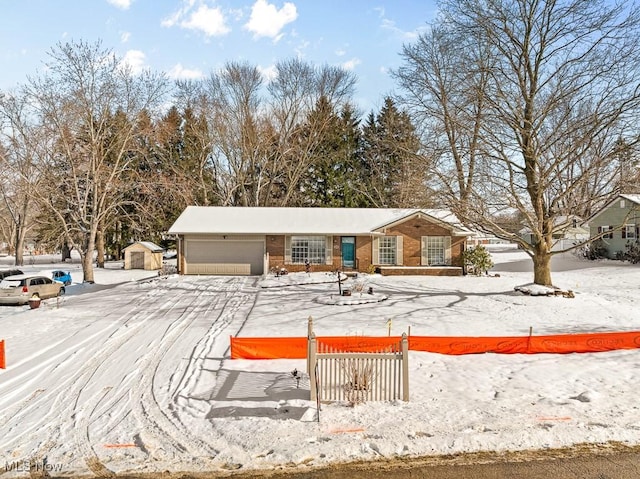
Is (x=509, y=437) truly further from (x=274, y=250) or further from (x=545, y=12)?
(x=274, y=250)

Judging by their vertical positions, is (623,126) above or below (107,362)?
above

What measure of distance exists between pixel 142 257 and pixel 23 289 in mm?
16526

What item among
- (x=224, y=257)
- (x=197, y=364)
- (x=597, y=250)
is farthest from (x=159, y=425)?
(x=597, y=250)

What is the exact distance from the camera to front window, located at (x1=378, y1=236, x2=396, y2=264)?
29406 mm

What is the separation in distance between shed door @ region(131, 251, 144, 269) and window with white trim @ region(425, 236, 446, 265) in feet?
74.9

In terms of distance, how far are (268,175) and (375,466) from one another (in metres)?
43.4

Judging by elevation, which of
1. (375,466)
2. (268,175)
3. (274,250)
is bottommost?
(375,466)

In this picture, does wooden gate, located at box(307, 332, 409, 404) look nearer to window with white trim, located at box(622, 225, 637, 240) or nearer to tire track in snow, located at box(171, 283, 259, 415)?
tire track in snow, located at box(171, 283, 259, 415)

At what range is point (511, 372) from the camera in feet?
34.7

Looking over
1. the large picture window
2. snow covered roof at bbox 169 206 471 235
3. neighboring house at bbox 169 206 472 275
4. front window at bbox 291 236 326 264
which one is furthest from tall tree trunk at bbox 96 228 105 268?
the large picture window

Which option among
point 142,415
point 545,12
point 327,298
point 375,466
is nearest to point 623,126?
point 545,12

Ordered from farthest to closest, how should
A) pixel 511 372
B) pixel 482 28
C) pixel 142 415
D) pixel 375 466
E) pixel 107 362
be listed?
pixel 482 28, pixel 107 362, pixel 511 372, pixel 142 415, pixel 375 466

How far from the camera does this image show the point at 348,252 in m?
29.5

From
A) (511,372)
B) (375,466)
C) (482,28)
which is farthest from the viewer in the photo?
(482,28)
